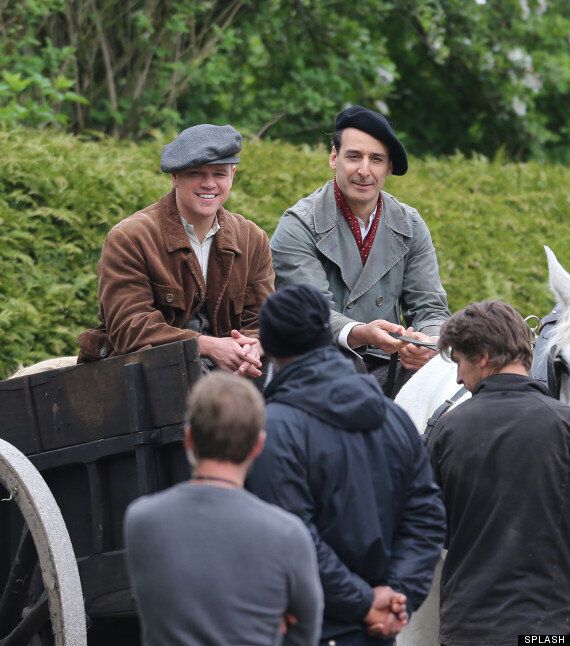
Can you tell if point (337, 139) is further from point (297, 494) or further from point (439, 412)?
point (297, 494)

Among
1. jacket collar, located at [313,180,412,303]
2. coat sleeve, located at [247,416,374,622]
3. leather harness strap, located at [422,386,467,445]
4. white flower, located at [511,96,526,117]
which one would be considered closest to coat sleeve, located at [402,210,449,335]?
jacket collar, located at [313,180,412,303]

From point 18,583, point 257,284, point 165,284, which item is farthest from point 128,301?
point 18,583

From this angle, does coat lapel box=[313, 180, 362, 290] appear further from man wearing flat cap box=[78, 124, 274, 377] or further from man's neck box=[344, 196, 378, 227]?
man wearing flat cap box=[78, 124, 274, 377]

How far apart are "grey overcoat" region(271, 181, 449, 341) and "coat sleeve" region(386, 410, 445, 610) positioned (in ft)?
6.46

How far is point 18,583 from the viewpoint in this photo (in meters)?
4.81

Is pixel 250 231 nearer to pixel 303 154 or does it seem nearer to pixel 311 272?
pixel 311 272

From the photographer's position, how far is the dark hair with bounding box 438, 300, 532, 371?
4.19 metres

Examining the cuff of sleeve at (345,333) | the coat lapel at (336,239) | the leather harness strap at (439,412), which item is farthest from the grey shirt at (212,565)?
the coat lapel at (336,239)

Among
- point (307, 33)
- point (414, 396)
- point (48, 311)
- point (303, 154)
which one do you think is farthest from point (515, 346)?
point (307, 33)

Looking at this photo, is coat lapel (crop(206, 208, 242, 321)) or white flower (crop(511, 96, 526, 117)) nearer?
coat lapel (crop(206, 208, 242, 321))

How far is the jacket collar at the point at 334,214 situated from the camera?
5.81 metres

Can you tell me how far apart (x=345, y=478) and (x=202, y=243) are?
174cm

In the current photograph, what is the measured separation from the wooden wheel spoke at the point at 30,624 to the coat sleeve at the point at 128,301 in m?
0.92

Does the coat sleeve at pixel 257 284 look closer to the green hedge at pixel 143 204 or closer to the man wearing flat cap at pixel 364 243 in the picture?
the man wearing flat cap at pixel 364 243
